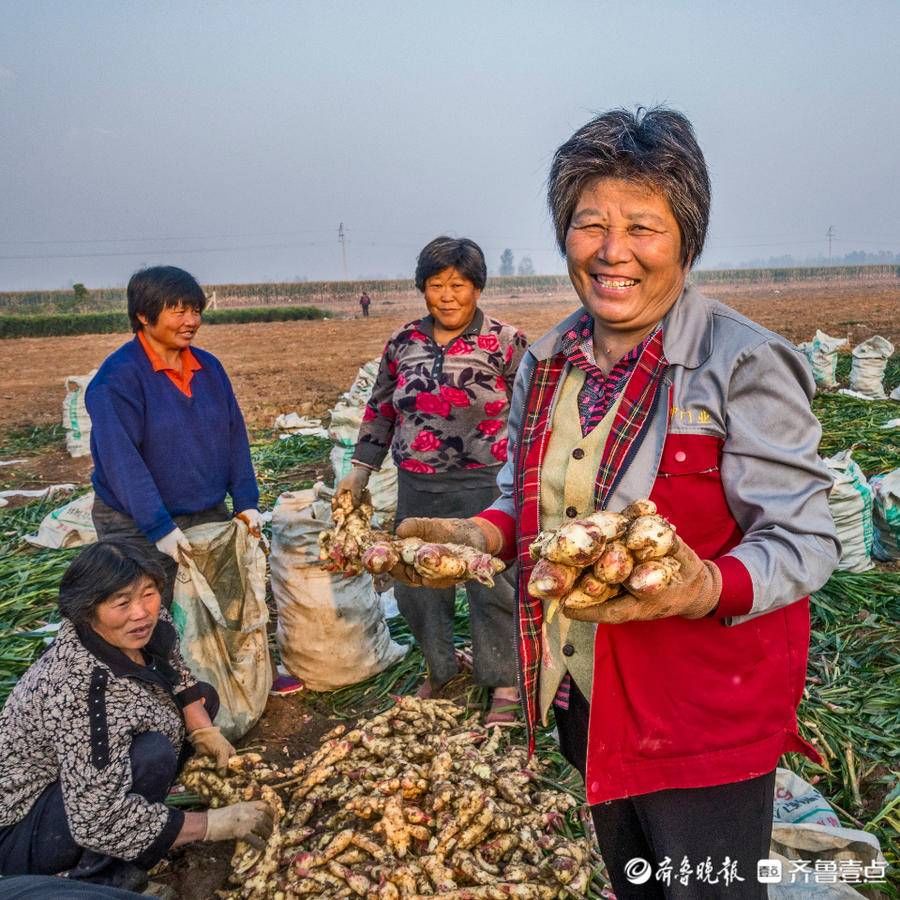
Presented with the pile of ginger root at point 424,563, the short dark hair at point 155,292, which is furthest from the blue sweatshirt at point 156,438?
the pile of ginger root at point 424,563

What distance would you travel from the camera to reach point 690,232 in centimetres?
138

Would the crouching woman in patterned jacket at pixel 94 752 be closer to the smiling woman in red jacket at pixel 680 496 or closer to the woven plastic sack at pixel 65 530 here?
the smiling woman in red jacket at pixel 680 496

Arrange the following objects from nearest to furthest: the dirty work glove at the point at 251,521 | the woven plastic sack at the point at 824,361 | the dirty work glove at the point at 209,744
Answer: the dirty work glove at the point at 209,744, the dirty work glove at the point at 251,521, the woven plastic sack at the point at 824,361

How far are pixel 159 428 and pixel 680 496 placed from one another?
225 centimetres

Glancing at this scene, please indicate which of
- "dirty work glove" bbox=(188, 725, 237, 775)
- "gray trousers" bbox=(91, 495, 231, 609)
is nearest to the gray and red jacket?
"dirty work glove" bbox=(188, 725, 237, 775)

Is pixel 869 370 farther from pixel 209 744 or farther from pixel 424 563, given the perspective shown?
pixel 424 563

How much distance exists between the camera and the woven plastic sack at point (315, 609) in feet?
10.9

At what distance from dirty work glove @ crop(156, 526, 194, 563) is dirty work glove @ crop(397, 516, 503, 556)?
147cm

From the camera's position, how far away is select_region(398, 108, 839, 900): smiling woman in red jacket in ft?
4.02

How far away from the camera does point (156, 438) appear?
296 cm

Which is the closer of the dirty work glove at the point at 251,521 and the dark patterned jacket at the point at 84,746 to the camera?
the dark patterned jacket at the point at 84,746

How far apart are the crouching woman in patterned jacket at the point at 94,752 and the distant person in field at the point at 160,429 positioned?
543 mm

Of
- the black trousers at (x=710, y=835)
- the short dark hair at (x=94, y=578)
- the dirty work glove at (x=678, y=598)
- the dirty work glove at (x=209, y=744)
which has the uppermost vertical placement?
the dirty work glove at (x=678, y=598)

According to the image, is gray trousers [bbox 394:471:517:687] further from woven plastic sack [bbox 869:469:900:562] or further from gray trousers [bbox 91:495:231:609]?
woven plastic sack [bbox 869:469:900:562]
